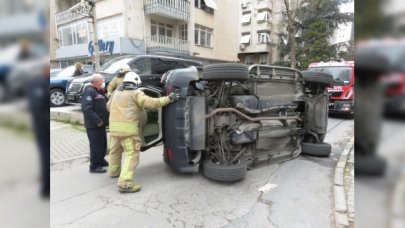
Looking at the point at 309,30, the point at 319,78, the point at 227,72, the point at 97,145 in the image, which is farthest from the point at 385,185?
the point at 319,78

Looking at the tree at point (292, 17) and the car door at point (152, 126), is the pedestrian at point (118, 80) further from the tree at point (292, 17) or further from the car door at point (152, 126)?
the tree at point (292, 17)

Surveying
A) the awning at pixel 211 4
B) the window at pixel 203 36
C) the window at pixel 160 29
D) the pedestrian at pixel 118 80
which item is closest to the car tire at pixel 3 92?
the window at pixel 160 29

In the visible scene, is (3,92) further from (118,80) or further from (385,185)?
(118,80)

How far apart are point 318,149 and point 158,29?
117 inches

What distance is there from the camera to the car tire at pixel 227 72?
296cm

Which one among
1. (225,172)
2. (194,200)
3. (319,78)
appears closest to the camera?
(194,200)

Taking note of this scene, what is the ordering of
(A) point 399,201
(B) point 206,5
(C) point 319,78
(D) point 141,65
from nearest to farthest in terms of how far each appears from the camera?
(A) point 399,201, (B) point 206,5, (D) point 141,65, (C) point 319,78

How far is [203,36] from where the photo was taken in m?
3.48

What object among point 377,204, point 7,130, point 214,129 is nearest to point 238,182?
point 214,129

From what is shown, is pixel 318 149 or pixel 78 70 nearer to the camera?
pixel 78 70

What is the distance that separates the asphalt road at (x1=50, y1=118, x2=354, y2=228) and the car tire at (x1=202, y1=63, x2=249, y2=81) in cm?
115

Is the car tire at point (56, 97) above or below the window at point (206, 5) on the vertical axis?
below

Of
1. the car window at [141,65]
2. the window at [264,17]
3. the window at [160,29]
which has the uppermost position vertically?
the window at [264,17]

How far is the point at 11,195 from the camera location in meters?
0.85
